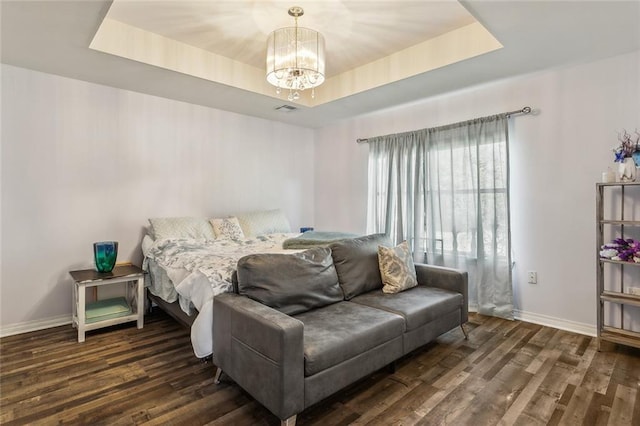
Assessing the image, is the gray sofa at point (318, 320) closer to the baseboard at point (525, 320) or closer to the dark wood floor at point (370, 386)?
the dark wood floor at point (370, 386)

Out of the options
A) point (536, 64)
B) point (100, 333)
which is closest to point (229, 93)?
point (100, 333)

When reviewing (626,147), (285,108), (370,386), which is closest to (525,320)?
(626,147)

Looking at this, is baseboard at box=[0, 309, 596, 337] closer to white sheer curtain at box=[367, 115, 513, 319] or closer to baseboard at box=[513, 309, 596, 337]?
baseboard at box=[513, 309, 596, 337]

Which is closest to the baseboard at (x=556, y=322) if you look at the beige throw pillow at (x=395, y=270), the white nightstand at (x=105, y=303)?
the beige throw pillow at (x=395, y=270)

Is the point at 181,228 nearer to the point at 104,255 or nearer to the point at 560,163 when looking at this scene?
the point at 104,255

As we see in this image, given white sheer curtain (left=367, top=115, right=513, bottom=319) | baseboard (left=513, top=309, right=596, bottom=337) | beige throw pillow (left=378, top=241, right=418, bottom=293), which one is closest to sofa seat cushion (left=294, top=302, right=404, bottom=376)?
beige throw pillow (left=378, top=241, right=418, bottom=293)

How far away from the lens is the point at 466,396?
2.02 m

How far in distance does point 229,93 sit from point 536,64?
9.73ft

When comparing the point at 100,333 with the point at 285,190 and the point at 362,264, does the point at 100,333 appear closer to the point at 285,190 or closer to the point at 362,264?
the point at 362,264

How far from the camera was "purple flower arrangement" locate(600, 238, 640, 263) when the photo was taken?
8.20 ft

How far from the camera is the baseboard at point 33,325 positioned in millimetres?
2953

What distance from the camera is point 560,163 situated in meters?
3.06

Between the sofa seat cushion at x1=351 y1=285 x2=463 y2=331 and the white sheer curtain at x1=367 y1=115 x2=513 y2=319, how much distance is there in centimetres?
87

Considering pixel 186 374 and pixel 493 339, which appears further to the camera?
pixel 493 339
